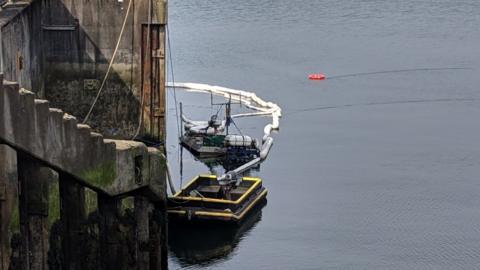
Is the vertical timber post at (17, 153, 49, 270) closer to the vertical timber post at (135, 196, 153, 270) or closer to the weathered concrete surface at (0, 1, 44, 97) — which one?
the vertical timber post at (135, 196, 153, 270)

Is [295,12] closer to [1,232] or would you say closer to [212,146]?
[212,146]

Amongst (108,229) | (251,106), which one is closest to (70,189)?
(108,229)

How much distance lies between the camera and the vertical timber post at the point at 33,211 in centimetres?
1836

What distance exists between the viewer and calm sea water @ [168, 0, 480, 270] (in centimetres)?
4062

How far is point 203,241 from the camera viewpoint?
4050 centimetres

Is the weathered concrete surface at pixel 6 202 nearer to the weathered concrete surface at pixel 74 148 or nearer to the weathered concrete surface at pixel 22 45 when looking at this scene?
the weathered concrete surface at pixel 74 148

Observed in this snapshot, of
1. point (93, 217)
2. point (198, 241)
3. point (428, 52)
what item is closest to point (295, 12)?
point (428, 52)

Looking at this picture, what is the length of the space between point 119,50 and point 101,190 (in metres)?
17.6

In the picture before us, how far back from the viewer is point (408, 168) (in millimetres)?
52438

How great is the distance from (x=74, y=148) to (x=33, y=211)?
1.39 meters

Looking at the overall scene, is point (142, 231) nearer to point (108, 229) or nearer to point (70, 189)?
point (108, 229)

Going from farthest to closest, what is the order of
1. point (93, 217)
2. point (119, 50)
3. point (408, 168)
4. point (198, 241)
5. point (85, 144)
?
1. point (408, 168)
2. point (198, 241)
3. point (119, 50)
4. point (93, 217)
5. point (85, 144)

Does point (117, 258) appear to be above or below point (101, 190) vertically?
below

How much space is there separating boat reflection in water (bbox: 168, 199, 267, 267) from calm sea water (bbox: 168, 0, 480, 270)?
0.05 meters
